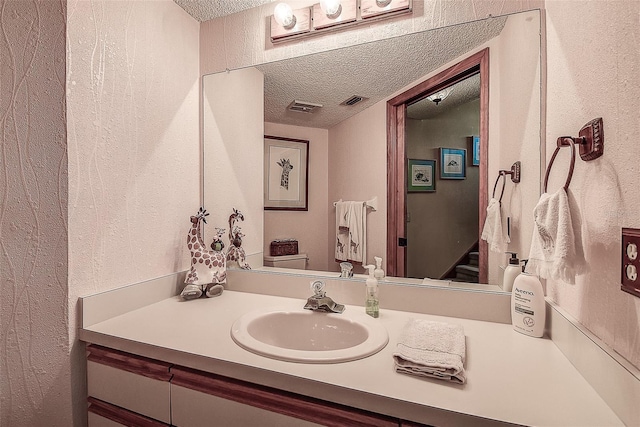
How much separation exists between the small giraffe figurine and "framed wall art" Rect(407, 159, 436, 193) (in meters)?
0.53

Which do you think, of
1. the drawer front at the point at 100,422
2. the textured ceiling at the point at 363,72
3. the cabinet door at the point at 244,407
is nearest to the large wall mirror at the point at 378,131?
the textured ceiling at the point at 363,72

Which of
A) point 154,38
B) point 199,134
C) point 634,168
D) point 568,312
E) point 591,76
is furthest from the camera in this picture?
point 199,134

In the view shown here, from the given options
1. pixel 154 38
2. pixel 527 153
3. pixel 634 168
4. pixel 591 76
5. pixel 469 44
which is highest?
pixel 154 38

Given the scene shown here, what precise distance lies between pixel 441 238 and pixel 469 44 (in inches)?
27.5

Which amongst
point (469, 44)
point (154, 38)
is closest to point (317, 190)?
point (469, 44)

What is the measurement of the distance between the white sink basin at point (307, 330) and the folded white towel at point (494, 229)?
0.49 m

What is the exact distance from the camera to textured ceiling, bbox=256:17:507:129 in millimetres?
1136

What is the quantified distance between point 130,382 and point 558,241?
3.95 feet

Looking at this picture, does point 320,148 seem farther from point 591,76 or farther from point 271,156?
point 591,76

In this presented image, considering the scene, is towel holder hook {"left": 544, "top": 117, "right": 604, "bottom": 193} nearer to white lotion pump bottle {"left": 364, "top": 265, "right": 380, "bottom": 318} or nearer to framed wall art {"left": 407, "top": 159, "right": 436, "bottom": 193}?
Answer: framed wall art {"left": 407, "top": 159, "right": 436, "bottom": 193}

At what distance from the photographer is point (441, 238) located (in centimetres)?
118

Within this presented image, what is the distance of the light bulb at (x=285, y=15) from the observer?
1.34 m

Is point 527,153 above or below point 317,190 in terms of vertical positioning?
above

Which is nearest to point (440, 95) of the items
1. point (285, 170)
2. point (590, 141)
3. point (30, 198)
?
point (590, 141)
